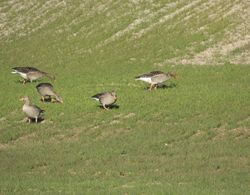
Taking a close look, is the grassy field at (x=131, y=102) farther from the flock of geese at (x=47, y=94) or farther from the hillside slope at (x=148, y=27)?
the flock of geese at (x=47, y=94)

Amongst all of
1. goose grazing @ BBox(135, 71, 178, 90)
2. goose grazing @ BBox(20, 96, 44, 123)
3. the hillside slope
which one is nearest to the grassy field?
the hillside slope

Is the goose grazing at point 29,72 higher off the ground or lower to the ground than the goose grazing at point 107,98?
higher

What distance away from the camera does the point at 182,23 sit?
6256 cm

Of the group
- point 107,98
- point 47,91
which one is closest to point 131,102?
point 107,98

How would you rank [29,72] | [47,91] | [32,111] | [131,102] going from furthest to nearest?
1. [29,72]
2. [47,91]
3. [131,102]
4. [32,111]

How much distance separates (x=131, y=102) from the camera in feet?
123

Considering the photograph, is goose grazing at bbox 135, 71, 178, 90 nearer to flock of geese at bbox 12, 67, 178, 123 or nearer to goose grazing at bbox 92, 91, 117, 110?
flock of geese at bbox 12, 67, 178, 123

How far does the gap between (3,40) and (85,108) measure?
3399cm

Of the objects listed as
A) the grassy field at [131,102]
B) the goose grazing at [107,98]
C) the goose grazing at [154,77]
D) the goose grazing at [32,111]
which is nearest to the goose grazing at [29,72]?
the grassy field at [131,102]

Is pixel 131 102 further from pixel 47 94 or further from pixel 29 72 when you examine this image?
pixel 29 72

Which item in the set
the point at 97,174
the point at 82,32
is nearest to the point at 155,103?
the point at 97,174

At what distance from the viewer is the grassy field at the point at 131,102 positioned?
24656mm

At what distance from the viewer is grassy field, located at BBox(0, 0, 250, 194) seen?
24.7m

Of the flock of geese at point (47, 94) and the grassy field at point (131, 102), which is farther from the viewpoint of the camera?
the flock of geese at point (47, 94)
